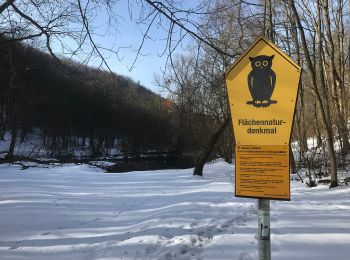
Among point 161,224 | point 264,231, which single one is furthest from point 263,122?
point 161,224

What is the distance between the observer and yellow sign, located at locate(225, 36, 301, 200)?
292cm

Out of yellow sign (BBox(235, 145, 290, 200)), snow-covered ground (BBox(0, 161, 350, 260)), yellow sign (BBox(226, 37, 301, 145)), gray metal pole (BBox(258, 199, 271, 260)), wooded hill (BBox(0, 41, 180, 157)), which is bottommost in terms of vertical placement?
snow-covered ground (BBox(0, 161, 350, 260))

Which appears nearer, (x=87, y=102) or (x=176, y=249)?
(x=176, y=249)

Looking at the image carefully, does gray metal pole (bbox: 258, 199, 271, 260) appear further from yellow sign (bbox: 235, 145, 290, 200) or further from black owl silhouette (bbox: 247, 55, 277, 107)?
black owl silhouette (bbox: 247, 55, 277, 107)

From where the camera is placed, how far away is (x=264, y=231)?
2.93 metres

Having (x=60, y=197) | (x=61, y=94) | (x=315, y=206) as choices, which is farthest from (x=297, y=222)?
(x=61, y=94)

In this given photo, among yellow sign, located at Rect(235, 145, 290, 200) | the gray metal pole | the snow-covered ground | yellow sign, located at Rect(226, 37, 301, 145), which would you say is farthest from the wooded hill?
the gray metal pole

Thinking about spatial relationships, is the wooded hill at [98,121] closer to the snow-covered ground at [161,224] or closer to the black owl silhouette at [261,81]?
the snow-covered ground at [161,224]

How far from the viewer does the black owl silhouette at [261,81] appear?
2.98 m

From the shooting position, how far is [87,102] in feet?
202

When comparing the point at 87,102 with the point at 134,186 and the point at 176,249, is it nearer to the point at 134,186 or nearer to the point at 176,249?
the point at 134,186

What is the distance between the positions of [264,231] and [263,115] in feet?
2.67

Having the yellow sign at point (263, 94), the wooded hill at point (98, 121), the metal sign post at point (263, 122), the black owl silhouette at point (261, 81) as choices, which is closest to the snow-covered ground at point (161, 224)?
the metal sign post at point (263, 122)

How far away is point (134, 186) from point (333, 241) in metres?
8.42
